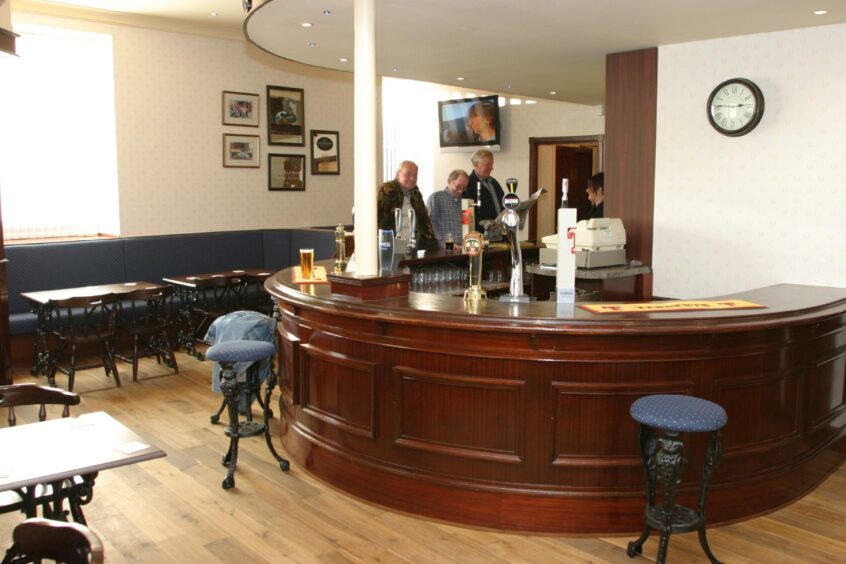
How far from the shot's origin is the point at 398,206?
7074 millimetres

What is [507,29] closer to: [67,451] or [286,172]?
[67,451]

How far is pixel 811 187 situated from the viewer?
5.32 m

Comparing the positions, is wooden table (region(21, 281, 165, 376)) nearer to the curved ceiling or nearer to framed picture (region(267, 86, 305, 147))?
the curved ceiling

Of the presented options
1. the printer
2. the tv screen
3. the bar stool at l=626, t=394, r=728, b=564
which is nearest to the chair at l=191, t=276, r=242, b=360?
the printer

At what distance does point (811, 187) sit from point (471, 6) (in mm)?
2667

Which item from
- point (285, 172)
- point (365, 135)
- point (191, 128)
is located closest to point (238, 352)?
point (365, 135)

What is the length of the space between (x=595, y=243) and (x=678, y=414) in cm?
263

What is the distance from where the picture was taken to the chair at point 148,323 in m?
6.94

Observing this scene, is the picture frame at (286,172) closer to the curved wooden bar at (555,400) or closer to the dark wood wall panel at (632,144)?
the dark wood wall panel at (632,144)

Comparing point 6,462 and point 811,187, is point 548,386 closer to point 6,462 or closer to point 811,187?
point 6,462

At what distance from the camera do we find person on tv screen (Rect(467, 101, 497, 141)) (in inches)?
461

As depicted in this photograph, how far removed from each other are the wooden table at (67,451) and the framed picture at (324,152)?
7.43 meters

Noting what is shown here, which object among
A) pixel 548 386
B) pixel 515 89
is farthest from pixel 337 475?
pixel 515 89

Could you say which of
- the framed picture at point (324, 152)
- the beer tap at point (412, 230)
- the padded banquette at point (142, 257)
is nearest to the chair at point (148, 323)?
the padded banquette at point (142, 257)
